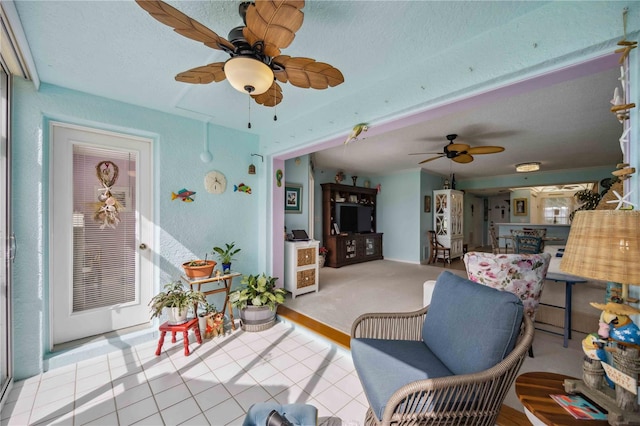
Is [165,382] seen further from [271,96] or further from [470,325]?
[271,96]

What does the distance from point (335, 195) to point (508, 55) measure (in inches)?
183

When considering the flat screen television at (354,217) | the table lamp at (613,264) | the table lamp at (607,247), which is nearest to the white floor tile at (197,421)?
the table lamp at (613,264)

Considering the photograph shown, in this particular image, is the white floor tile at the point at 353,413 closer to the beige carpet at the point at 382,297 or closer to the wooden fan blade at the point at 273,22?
the beige carpet at the point at 382,297

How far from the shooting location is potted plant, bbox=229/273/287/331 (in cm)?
276

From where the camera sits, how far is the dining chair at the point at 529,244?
13.1 ft

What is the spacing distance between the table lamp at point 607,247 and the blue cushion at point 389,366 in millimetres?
807

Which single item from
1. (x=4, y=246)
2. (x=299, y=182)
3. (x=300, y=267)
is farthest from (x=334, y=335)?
(x=4, y=246)

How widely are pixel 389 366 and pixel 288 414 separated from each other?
555mm

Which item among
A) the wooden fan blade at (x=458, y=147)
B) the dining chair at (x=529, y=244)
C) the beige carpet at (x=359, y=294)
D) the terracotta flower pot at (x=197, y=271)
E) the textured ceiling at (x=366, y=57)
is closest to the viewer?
the textured ceiling at (x=366, y=57)

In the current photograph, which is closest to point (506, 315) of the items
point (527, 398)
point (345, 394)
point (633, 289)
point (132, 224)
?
point (527, 398)

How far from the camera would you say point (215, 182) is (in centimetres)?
299

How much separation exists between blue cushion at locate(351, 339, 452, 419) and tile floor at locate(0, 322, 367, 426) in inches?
18.7

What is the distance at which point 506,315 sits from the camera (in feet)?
3.71

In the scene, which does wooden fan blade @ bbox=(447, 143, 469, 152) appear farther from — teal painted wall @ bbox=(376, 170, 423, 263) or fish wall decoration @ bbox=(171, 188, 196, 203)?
fish wall decoration @ bbox=(171, 188, 196, 203)
